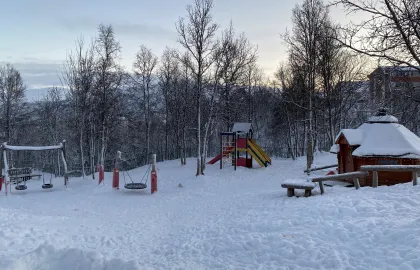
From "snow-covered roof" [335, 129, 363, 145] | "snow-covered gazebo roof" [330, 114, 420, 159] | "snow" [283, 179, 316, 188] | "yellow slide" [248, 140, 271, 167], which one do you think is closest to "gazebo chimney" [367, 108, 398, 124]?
"snow-covered gazebo roof" [330, 114, 420, 159]

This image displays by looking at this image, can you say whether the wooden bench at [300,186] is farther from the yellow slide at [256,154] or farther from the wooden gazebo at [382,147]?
the yellow slide at [256,154]

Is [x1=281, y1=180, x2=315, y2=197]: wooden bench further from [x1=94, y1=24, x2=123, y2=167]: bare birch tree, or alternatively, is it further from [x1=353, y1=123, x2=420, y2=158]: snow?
[x1=94, y1=24, x2=123, y2=167]: bare birch tree

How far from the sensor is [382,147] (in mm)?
13992

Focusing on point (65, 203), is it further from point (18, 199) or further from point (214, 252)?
point (214, 252)

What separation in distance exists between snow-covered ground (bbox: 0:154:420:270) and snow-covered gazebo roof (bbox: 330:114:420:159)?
3.56 metres

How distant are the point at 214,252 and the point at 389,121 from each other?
37.6 feet

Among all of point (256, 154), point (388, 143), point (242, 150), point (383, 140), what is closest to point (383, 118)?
point (383, 140)

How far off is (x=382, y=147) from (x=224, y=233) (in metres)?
9.18

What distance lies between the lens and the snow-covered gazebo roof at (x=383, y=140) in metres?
13.7

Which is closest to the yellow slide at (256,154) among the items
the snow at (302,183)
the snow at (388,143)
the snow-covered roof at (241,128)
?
the snow-covered roof at (241,128)

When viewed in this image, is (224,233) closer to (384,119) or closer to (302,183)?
(302,183)

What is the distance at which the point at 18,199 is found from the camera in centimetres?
1552

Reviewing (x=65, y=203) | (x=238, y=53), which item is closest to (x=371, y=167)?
(x=65, y=203)

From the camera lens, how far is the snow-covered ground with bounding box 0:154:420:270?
19.4 feet
